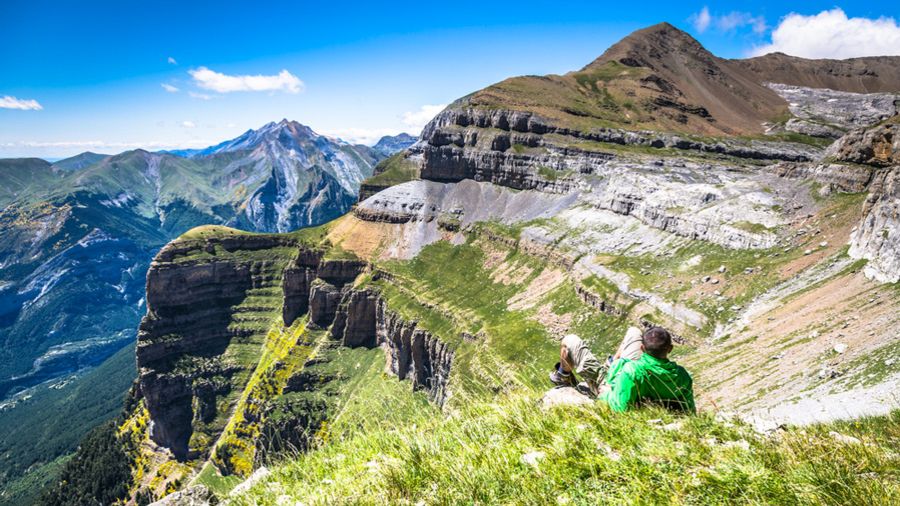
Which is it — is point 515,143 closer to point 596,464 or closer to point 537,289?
point 537,289

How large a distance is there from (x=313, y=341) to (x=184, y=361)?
4415 centimetres

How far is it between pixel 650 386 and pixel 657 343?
899mm

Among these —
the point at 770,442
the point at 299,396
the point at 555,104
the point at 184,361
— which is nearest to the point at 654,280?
the point at 770,442

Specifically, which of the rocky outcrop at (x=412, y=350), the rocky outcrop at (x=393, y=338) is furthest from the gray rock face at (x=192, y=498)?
the rocky outcrop at (x=412, y=350)

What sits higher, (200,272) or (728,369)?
(728,369)

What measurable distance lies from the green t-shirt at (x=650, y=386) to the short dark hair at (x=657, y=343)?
0.13m

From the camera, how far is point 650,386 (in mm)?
8484

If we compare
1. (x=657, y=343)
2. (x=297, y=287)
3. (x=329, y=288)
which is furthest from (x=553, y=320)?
(x=297, y=287)

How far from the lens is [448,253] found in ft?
416

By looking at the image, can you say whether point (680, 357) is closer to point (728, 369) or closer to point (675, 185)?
point (728, 369)

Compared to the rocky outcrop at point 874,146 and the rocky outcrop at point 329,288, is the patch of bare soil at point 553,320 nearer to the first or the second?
the rocky outcrop at point 874,146

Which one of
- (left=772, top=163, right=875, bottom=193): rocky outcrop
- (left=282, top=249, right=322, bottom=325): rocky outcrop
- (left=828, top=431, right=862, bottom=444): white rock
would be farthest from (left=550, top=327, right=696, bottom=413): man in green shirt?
(left=282, top=249, right=322, bottom=325): rocky outcrop

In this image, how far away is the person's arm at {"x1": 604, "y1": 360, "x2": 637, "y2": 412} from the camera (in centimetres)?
839

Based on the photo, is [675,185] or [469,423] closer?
[469,423]
